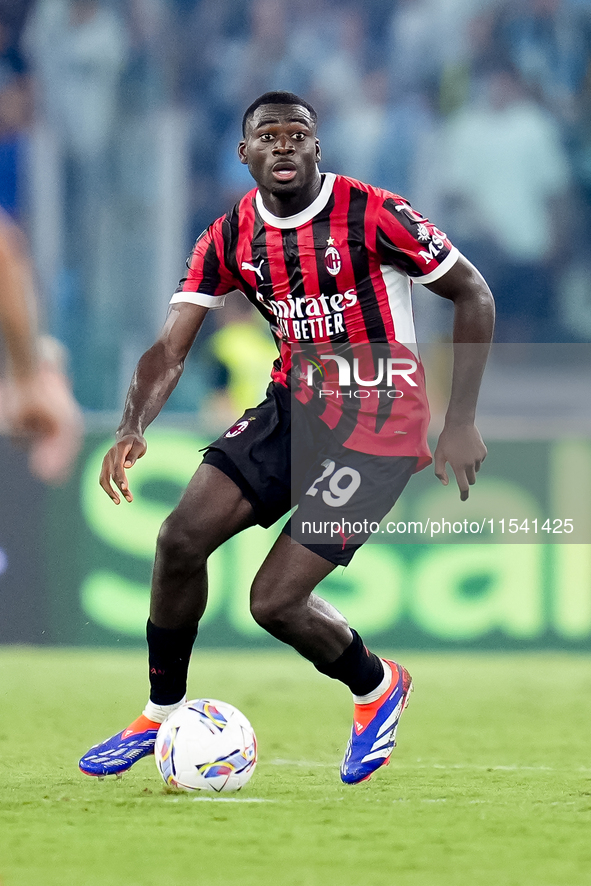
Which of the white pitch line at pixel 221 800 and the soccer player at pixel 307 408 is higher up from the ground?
the soccer player at pixel 307 408

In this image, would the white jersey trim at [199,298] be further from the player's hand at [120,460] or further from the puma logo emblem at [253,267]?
the player's hand at [120,460]

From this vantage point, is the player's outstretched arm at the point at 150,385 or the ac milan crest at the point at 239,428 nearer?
the player's outstretched arm at the point at 150,385

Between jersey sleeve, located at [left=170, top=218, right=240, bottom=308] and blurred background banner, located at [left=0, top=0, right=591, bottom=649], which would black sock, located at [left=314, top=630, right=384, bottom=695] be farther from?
blurred background banner, located at [left=0, top=0, right=591, bottom=649]

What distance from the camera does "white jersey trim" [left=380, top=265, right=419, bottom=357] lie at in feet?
14.6

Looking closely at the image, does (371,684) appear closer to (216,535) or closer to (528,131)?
(216,535)

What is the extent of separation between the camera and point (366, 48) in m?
9.67

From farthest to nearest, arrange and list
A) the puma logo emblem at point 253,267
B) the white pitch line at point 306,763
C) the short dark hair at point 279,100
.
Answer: the white pitch line at point 306,763
the puma logo emblem at point 253,267
the short dark hair at point 279,100

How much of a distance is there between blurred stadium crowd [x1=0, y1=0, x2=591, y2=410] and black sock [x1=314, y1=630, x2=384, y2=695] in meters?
4.09

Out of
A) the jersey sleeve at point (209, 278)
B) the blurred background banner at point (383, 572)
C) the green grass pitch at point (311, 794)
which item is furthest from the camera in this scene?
the blurred background banner at point (383, 572)

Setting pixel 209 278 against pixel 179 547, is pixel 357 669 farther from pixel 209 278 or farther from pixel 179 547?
pixel 209 278

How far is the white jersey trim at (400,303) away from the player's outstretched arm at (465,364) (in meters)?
0.13

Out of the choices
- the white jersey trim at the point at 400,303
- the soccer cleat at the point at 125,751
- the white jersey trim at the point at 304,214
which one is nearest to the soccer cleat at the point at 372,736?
the soccer cleat at the point at 125,751

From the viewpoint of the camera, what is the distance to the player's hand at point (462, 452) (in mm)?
4277

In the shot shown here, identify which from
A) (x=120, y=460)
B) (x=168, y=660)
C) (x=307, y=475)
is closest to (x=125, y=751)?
(x=168, y=660)
